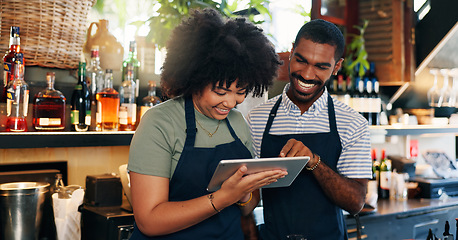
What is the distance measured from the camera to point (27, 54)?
2141 millimetres

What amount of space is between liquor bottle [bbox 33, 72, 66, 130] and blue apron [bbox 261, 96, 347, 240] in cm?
105

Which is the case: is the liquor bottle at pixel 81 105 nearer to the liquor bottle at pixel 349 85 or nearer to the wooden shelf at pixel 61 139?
the wooden shelf at pixel 61 139

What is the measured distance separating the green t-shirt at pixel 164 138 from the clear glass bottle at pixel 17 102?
1.00m

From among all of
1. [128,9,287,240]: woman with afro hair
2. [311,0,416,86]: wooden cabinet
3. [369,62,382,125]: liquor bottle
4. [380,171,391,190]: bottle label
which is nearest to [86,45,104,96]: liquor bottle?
[128,9,287,240]: woman with afro hair

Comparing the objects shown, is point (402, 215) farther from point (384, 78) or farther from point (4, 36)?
point (4, 36)

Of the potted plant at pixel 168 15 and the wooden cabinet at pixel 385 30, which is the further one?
the wooden cabinet at pixel 385 30

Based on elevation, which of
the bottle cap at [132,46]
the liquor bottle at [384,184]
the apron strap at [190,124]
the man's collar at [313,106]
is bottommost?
the liquor bottle at [384,184]

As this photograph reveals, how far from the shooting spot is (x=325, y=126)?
1872 millimetres

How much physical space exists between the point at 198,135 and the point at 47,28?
1.14 m

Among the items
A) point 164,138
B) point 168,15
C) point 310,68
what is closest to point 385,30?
point 168,15

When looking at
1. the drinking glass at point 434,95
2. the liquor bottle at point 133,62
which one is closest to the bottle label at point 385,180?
the drinking glass at point 434,95

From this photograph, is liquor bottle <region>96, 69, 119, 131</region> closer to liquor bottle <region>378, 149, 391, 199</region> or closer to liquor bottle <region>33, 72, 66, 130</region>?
liquor bottle <region>33, 72, 66, 130</region>

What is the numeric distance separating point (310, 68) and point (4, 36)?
1421 millimetres

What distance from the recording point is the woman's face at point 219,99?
1.36 metres
